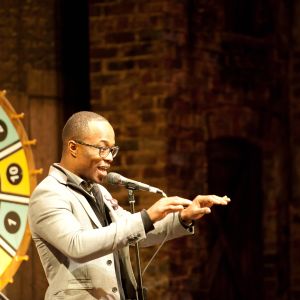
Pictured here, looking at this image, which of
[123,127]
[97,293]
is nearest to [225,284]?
[123,127]

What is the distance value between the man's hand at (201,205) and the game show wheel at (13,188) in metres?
2.23

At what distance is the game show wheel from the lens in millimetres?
6023

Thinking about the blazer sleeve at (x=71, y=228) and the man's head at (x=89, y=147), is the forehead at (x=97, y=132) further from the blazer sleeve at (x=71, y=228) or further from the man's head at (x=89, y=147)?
the blazer sleeve at (x=71, y=228)

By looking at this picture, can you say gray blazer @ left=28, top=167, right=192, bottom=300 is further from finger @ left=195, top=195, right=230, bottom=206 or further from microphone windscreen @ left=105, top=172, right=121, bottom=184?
finger @ left=195, top=195, right=230, bottom=206

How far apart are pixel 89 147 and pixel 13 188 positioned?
218 cm

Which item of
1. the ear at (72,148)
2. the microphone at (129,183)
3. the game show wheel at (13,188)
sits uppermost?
the ear at (72,148)

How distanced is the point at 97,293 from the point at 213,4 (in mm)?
4465

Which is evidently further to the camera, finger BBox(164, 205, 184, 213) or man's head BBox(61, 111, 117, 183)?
man's head BBox(61, 111, 117, 183)

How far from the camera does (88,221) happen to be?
13.0ft

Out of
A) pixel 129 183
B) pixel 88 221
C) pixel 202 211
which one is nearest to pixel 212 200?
pixel 202 211

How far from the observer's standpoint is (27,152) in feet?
20.1

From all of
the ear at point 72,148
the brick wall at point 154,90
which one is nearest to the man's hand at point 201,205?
the ear at point 72,148

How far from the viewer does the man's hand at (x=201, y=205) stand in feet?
12.5

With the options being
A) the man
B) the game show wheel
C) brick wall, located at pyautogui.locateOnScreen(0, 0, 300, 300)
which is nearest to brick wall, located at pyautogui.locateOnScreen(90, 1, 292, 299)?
brick wall, located at pyautogui.locateOnScreen(0, 0, 300, 300)
